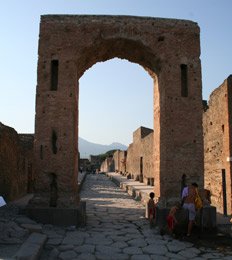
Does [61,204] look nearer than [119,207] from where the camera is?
Yes

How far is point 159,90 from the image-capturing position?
31.6 feet

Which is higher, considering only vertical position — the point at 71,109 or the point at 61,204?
the point at 71,109

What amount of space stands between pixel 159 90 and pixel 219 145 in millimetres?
3527

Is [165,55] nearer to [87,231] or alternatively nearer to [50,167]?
[50,167]

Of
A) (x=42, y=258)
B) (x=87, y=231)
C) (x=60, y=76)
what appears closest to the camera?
(x=42, y=258)

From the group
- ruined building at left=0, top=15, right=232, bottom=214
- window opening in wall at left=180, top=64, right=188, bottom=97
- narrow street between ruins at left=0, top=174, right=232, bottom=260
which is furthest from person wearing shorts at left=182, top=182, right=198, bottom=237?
window opening in wall at left=180, top=64, right=188, bottom=97

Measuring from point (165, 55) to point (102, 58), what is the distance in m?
1.88

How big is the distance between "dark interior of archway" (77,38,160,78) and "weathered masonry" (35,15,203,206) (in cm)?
4

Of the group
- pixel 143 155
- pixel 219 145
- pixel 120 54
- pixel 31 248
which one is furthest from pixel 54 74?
pixel 143 155

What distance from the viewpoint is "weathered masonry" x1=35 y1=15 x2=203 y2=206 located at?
8.87 m

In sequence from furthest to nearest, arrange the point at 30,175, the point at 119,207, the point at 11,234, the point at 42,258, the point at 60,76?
the point at 30,175 → the point at 119,207 → the point at 60,76 → the point at 11,234 → the point at 42,258

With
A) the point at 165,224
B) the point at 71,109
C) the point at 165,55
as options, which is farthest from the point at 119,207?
the point at 165,55

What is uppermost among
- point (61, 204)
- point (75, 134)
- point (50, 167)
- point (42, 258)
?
point (75, 134)

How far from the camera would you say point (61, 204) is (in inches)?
340
